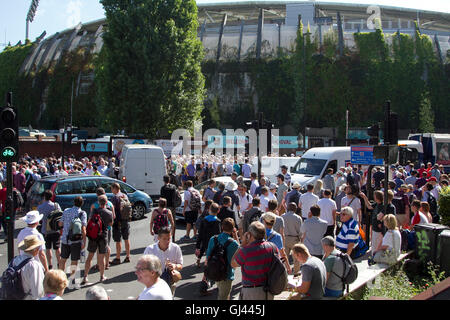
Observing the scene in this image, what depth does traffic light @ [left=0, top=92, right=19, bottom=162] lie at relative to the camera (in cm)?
777

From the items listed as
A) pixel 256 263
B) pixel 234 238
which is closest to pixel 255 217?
pixel 234 238

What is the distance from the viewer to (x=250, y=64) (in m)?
51.0

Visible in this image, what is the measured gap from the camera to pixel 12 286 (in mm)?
5121

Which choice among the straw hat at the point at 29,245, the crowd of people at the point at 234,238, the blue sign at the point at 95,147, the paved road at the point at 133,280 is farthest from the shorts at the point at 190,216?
the blue sign at the point at 95,147

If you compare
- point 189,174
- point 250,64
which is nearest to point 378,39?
point 250,64

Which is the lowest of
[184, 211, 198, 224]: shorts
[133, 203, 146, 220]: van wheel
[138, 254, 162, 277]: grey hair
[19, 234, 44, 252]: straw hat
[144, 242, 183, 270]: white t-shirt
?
[133, 203, 146, 220]: van wheel

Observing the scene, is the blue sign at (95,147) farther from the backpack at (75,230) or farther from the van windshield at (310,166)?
the backpack at (75,230)

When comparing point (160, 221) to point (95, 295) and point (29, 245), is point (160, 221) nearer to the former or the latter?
point (29, 245)

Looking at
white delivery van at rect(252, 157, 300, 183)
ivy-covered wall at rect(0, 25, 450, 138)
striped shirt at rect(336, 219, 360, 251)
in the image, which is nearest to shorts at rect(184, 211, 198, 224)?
striped shirt at rect(336, 219, 360, 251)

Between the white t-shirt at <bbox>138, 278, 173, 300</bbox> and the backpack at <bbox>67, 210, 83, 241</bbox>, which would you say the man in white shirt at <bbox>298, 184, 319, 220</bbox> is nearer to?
the backpack at <bbox>67, 210, 83, 241</bbox>

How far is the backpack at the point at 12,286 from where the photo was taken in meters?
5.09

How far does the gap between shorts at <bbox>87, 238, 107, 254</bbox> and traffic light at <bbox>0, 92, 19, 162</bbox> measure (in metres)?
2.07

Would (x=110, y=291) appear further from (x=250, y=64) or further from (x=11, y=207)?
(x=250, y=64)
